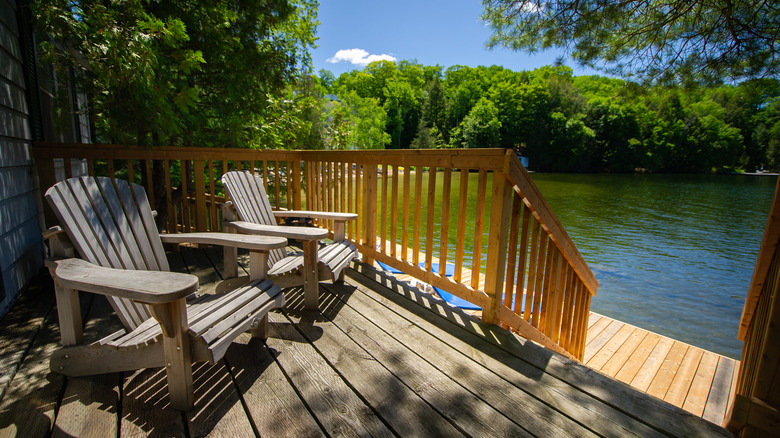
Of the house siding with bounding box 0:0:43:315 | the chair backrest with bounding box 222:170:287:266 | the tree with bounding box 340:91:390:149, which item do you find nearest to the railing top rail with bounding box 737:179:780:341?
the chair backrest with bounding box 222:170:287:266

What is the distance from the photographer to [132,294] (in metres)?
1.19

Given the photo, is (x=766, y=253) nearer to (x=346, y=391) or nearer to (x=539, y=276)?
(x=539, y=276)

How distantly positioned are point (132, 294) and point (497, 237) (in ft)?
5.74

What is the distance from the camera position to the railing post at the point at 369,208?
311 centimetres

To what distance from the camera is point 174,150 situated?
3.33m

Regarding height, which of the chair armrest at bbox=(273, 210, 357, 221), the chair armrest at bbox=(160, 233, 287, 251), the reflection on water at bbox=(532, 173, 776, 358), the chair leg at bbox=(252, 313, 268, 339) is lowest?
the reflection on water at bbox=(532, 173, 776, 358)

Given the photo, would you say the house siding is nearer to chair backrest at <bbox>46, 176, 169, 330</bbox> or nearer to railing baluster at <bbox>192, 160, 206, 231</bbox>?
chair backrest at <bbox>46, 176, 169, 330</bbox>

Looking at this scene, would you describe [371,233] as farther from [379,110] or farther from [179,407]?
[379,110]

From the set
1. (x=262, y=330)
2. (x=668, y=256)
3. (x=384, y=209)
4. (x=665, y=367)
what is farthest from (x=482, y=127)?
(x=262, y=330)

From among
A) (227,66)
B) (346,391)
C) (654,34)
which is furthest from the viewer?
(227,66)

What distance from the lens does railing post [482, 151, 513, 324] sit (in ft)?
6.82

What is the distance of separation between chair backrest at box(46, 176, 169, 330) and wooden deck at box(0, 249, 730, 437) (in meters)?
0.38

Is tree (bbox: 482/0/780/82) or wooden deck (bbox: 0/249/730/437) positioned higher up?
tree (bbox: 482/0/780/82)

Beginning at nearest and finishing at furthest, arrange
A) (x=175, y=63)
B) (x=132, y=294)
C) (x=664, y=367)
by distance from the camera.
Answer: (x=132, y=294), (x=664, y=367), (x=175, y=63)
